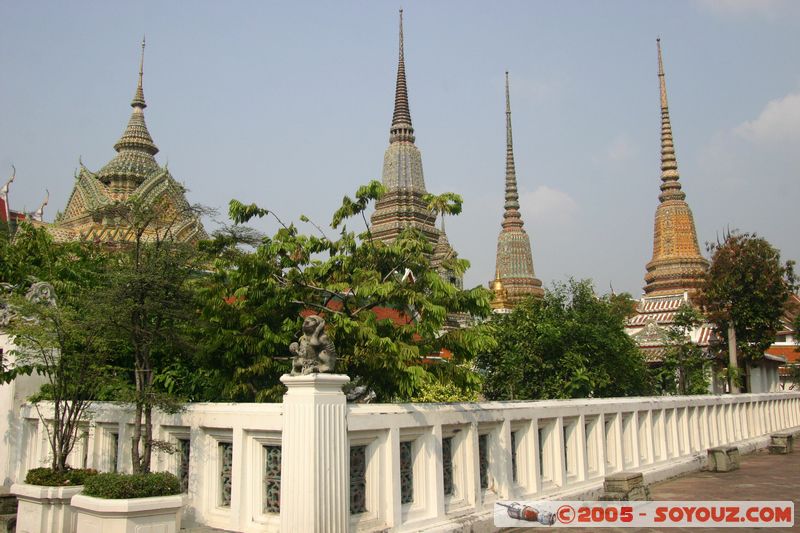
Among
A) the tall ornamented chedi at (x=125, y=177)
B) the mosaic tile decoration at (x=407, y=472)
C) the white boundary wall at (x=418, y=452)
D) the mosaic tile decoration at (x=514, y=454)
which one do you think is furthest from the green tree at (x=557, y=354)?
the tall ornamented chedi at (x=125, y=177)

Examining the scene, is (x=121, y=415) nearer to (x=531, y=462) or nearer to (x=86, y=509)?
(x=86, y=509)

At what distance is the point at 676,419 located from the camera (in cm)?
1827

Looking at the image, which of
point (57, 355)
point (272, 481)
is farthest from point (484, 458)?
point (57, 355)

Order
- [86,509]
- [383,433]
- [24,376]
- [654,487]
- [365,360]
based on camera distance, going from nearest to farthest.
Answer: [86,509] < [383,433] < [365,360] < [24,376] < [654,487]

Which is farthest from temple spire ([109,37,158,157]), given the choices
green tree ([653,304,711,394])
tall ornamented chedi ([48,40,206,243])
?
green tree ([653,304,711,394])

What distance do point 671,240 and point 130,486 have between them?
177 ft

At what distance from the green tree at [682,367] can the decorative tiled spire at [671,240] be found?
82.6ft

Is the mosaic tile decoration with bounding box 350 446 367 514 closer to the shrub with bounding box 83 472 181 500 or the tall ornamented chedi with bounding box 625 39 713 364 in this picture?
the shrub with bounding box 83 472 181 500

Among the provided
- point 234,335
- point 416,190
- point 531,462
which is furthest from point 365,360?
point 416,190

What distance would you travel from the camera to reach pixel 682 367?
27.9 metres

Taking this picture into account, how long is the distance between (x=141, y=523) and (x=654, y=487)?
11251 millimetres

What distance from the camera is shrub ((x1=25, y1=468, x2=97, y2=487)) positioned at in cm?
974

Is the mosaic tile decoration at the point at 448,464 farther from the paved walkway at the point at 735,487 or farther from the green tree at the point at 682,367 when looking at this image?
the green tree at the point at 682,367

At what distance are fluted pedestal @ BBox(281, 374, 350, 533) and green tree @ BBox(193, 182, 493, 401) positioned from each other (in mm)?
2807
